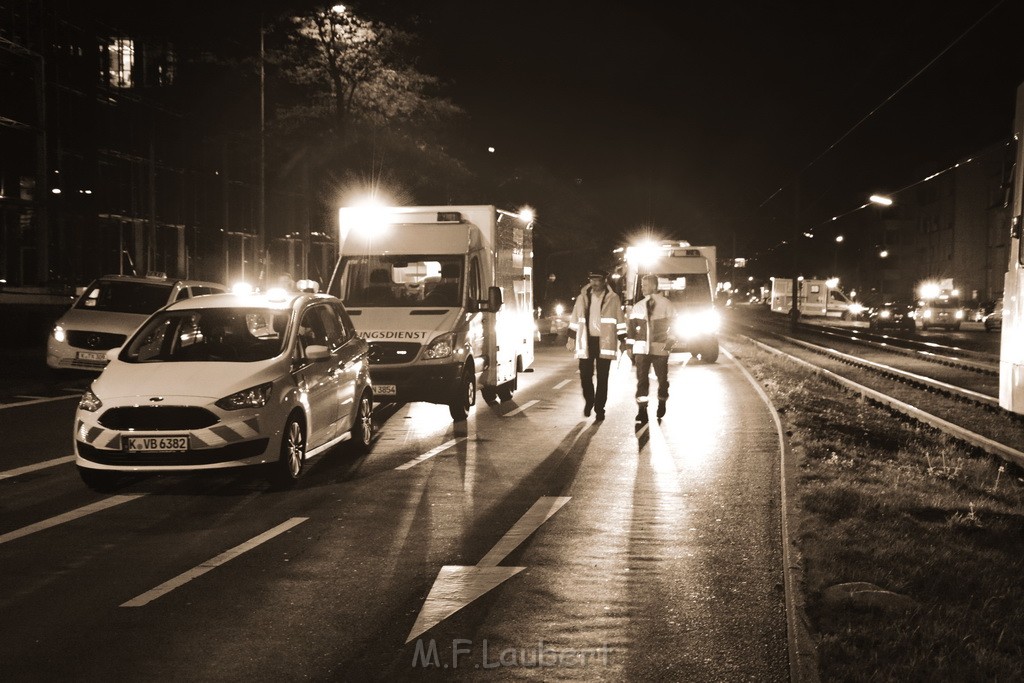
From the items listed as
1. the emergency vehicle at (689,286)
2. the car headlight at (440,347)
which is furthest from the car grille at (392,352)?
the emergency vehicle at (689,286)

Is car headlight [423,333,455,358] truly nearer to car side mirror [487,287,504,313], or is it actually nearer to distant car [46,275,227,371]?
car side mirror [487,287,504,313]

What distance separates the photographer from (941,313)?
52.2 meters

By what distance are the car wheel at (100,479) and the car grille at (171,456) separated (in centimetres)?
14

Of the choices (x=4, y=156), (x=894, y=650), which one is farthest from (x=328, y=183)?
(x=894, y=650)

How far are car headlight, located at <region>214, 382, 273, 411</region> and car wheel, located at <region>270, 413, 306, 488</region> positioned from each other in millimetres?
343

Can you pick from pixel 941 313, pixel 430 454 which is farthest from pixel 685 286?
pixel 941 313

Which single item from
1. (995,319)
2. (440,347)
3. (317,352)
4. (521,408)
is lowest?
(521,408)

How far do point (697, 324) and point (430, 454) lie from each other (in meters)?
17.7

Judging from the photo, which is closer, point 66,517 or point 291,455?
point 66,517

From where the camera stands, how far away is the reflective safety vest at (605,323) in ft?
47.8

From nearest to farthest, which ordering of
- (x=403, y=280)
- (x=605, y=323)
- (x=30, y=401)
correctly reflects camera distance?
(x=605, y=323), (x=403, y=280), (x=30, y=401)

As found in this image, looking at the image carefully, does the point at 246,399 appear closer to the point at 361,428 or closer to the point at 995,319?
the point at 361,428

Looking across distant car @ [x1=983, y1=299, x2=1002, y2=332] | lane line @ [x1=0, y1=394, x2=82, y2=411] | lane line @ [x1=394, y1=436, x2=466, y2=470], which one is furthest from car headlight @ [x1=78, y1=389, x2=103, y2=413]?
distant car @ [x1=983, y1=299, x2=1002, y2=332]

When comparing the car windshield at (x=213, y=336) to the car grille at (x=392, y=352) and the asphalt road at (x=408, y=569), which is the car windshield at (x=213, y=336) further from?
the car grille at (x=392, y=352)
